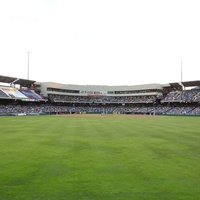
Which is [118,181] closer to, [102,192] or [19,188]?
[102,192]

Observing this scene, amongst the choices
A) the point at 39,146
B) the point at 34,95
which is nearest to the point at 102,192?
the point at 39,146

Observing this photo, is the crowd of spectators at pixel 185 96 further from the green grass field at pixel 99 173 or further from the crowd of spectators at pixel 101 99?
the green grass field at pixel 99 173

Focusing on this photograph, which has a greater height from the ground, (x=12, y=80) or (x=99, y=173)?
(x=12, y=80)

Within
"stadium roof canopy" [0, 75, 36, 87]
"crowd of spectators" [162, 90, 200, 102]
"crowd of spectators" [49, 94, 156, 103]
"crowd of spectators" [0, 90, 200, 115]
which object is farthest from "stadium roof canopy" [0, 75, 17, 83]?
"crowd of spectators" [162, 90, 200, 102]

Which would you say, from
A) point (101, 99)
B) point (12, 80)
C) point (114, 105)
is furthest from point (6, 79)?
point (114, 105)

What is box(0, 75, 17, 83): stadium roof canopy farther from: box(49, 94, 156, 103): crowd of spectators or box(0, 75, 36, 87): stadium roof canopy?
box(49, 94, 156, 103): crowd of spectators

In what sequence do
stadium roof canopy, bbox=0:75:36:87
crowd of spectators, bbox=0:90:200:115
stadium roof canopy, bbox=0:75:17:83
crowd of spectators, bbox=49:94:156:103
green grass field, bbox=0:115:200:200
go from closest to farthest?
green grass field, bbox=0:115:200:200 → stadium roof canopy, bbox=0:75:17:83 → stadium roof canopy, bbox=0:75:36:87 → crowd of spectators, bbox=0:90:200:115 → crowd of spectators, bbox=49:94:156:103

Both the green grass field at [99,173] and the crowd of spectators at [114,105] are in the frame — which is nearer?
the green grass field at [99,173]

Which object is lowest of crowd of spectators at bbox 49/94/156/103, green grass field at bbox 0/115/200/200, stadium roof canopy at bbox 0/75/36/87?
green grass field at bbox 0/115/200/200

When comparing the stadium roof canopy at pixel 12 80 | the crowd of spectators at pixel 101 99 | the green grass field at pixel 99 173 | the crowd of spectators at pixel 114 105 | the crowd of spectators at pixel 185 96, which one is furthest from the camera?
the crowd of spectators at pixel 101 99

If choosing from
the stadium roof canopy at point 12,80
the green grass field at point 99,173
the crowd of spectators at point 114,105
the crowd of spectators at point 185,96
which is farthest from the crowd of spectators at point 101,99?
the green grass field at point 99,173

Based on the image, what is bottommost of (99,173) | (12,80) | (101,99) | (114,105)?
(114,105)

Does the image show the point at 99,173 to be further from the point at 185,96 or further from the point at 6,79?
the point at 185,96

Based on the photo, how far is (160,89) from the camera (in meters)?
112
